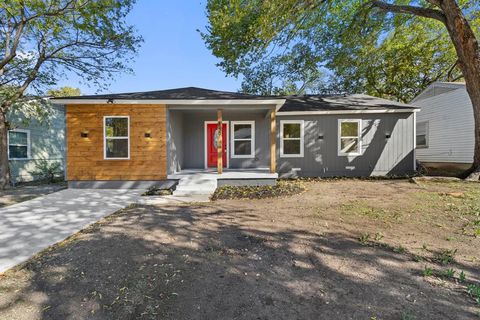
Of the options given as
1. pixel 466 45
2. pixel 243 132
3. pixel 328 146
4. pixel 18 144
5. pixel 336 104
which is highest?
pixel 466 45

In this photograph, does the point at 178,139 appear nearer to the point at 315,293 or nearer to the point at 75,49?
the point at 75,49

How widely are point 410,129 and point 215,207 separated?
32.5ft

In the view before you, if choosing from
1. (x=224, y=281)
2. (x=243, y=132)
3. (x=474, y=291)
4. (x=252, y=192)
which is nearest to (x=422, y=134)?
(x=243, y=132)

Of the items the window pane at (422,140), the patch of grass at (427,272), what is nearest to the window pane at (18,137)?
the patch of grass at (427,272)

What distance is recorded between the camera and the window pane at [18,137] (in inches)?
448

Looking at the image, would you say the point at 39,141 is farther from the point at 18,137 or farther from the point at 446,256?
the point at 446,256

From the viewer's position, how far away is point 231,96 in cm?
891

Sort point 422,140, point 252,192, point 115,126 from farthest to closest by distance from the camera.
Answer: point 422,140
point 115,126
point 252,192

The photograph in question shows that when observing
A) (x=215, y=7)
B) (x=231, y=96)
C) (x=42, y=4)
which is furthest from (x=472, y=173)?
(x=42, y=4)

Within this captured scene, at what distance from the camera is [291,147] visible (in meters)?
11.6

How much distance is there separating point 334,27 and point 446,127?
23.4 ft

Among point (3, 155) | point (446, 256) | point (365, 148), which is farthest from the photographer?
point (365, 148)

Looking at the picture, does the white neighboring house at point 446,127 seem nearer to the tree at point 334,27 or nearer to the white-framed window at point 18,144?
the tree at point 334,27

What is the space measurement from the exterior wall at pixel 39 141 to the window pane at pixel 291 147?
36.7 feet
